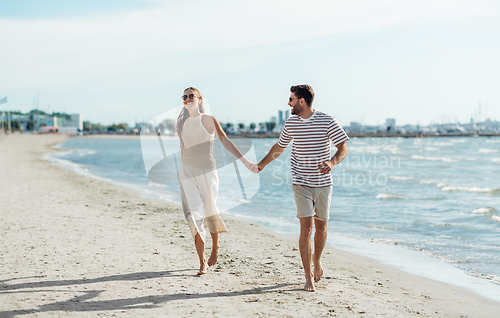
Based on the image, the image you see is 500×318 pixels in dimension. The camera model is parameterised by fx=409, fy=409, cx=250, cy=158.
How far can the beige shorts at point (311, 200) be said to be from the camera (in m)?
3.96

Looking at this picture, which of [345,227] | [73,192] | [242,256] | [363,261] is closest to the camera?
[242,256]

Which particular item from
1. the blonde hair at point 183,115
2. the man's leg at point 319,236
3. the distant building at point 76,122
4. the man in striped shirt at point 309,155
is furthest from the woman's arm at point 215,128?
the distant building at point 76,122

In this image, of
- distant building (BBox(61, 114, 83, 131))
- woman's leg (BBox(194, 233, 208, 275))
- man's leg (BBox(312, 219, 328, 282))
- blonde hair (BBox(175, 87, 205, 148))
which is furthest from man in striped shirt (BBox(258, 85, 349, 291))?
distant building (BBox(61, 114, 83, 131))

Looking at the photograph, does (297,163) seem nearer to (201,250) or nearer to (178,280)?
(201,250)

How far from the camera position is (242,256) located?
215 inches

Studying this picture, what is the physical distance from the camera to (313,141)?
391 cm

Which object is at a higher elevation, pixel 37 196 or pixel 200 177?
pixel 200 177

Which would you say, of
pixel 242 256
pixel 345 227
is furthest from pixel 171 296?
pixel 345 227

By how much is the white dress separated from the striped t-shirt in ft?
3.01

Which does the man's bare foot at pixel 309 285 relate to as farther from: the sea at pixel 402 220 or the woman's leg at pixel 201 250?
the sea at pixel 402 220

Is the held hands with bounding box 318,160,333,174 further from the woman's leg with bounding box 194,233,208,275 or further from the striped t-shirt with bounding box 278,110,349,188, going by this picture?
the woman's leg with bounding box 194,233,208,275

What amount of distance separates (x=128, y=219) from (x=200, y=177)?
12.9ft

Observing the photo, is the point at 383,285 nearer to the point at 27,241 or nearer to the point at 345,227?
the point at 345,227

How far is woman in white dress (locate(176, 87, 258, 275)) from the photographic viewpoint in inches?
170
